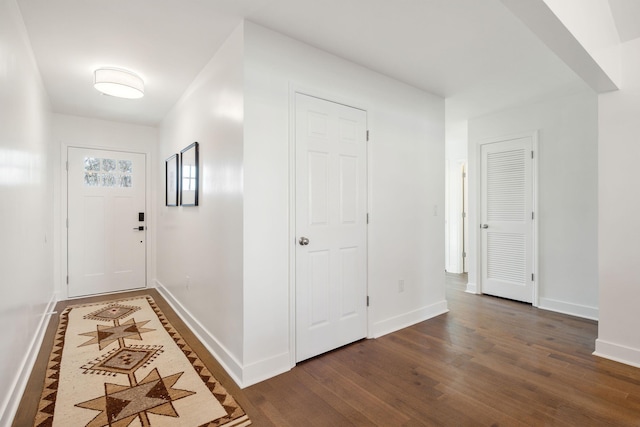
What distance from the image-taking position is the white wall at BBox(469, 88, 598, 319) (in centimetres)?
343

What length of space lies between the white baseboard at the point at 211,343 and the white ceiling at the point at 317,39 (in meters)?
2.38

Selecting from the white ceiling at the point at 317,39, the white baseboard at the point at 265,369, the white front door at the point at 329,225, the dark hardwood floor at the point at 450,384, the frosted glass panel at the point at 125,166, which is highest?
the white ceiling at the point at 317,39

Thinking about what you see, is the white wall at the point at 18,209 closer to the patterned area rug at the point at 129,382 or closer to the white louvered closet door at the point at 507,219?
the patterned area rug at the point at 129,382

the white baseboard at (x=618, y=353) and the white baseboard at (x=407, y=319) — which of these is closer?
the white baseboard at (x=618, y=353)

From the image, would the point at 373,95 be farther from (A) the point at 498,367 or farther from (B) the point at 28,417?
(B) the point at 28,417

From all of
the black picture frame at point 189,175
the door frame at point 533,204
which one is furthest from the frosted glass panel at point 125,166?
the door frame at point 533,204

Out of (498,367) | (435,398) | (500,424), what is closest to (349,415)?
(435,398)

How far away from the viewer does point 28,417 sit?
181 centimetres

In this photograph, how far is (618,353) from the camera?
2.44m

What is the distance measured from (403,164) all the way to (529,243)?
207 cm

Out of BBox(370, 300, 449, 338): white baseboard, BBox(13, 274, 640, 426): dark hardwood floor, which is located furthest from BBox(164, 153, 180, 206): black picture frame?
BBox(370, 300, 449, 338): white baseboard

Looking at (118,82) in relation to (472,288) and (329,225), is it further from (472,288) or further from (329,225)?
(472,288)

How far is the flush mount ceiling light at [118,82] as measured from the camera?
111 inches

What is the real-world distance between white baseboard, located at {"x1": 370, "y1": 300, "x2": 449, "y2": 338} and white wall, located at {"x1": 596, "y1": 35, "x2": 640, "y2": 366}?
1.37 meters
